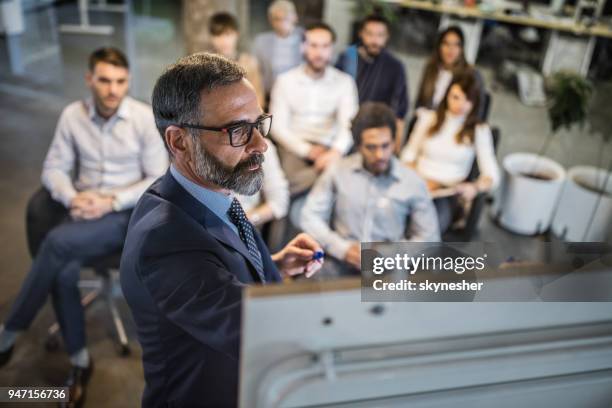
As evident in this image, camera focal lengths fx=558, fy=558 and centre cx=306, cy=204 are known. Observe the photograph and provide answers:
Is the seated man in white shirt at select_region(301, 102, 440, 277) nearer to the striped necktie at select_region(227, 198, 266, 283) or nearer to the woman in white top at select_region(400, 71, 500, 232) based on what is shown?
Result: the woman in white top at select_region(400, 71, 500, 232)

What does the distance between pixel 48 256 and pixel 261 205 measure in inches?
39.4

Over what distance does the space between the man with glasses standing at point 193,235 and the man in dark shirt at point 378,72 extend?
8.75 ft

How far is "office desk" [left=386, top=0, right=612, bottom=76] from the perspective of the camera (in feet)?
21.4

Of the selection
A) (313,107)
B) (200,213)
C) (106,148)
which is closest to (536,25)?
(313,107)

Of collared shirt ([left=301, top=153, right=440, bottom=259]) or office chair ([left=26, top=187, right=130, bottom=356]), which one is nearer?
office chair ([left=26, top=187, right=130, bottom=356])

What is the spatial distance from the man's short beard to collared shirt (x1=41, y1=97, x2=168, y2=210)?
1.38m

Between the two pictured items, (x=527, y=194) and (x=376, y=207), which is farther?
(x=527, y=194)

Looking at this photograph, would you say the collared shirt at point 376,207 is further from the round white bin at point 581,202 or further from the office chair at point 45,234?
the round white bin at point 581,202

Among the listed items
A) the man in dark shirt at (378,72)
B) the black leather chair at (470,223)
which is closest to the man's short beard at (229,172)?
the black leather chair at (470,223)

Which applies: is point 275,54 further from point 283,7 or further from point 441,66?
point 441,66

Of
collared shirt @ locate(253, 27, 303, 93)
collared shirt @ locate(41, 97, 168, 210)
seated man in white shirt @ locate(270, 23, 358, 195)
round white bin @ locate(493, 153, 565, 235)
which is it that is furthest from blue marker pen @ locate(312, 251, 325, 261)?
collared shirt @ locate(253, 27, 303, 93)

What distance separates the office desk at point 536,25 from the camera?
6.54 meters

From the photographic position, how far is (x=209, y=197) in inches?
48.4

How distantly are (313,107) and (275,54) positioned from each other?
67cm
